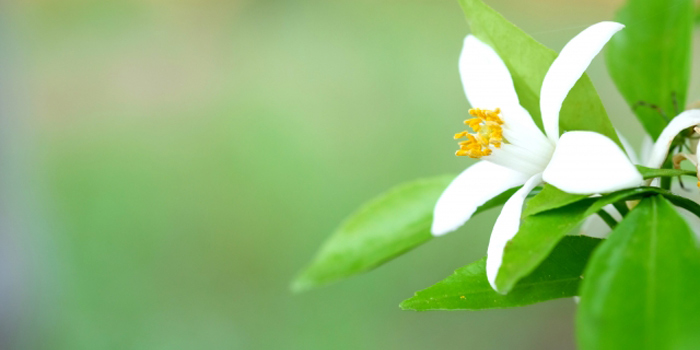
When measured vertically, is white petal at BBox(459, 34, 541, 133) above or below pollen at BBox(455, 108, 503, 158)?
above

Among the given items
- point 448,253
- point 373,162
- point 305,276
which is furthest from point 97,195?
point 305,276

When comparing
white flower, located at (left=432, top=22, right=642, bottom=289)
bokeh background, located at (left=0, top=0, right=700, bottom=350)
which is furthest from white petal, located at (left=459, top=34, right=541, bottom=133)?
bokeh background, located at (left=0, top=0, right=700, bottom=350)

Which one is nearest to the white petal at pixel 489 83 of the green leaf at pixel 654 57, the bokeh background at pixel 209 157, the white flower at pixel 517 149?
the white flower at pixel 517 149

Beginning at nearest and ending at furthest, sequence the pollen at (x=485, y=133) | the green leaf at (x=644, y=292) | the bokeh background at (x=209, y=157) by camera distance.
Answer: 1. the green leaf at (x=644, y=292)
2. the pollen at (x=485, y=133)
3. the bokeh background at (x=209, y=157)

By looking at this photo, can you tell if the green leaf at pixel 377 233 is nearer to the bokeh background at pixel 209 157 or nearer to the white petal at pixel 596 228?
the white petal at pixel 596 228

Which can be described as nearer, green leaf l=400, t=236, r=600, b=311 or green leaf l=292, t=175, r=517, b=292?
green leaf l=400, t=236, r=600, b=311

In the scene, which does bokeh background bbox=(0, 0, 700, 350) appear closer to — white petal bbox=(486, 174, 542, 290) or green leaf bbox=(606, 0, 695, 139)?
green leaf bbox=(606, 0, 695, 139)
